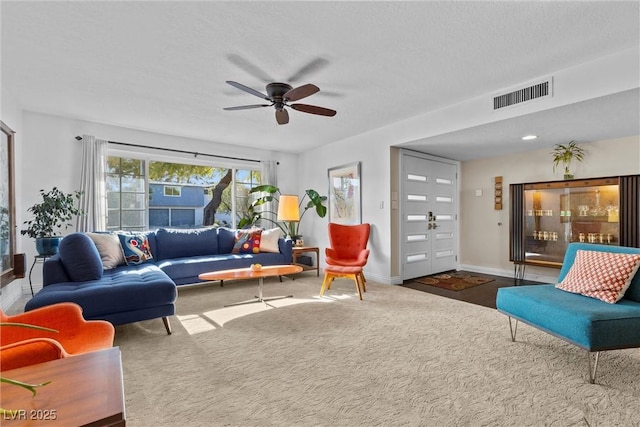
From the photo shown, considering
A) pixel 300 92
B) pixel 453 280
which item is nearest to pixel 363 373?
pixel 300 92

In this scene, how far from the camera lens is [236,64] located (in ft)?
9.29

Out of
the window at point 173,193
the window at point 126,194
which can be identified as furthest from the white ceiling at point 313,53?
the window at point 173,193

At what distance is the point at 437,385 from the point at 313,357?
880mm

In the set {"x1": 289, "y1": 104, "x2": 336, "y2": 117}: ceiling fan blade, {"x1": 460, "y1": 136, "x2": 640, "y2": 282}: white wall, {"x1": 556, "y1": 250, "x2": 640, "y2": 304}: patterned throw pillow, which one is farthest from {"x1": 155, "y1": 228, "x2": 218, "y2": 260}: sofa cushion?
{"x1": 460, "y1": 136, "x2": 640, "y2": 282}: white wall

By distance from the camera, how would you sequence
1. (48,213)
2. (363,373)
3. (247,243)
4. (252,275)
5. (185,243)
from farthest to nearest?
(247,243)
(185,243)
(48,213)
(252,275)
(363,373)

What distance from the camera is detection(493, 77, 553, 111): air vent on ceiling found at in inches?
120

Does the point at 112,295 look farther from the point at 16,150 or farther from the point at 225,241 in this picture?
the point at 16,150

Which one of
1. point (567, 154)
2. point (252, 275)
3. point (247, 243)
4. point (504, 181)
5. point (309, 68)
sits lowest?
point (252, 275)

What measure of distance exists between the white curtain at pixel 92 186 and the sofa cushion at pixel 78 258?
1802mm

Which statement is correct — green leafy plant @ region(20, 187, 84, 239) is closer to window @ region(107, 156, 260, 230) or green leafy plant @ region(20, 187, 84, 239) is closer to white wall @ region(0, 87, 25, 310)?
white wall @ region(0, 87, 25, 310)

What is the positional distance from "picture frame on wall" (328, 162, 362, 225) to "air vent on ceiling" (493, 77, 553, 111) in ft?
7.78

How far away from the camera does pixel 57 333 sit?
1557 millimetres

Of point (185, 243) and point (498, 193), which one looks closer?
point (185, 243)

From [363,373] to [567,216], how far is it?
13.6ft
